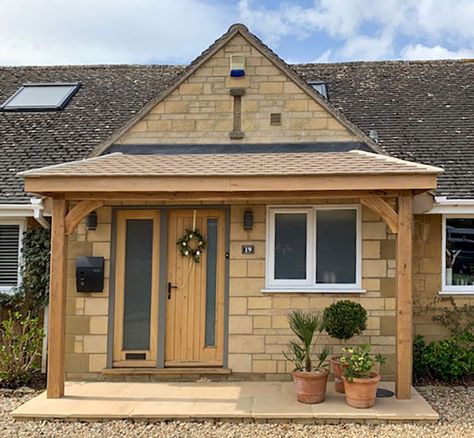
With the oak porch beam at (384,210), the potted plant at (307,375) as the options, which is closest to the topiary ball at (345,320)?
the potted plant at (307,375)

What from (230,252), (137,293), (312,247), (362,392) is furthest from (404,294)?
(137,293)

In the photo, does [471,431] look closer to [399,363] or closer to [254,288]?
[399,363]

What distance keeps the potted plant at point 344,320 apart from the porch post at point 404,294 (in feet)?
3.18

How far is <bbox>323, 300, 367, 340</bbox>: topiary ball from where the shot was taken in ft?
25.6

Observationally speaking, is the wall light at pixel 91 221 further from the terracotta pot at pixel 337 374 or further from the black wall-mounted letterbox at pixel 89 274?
the terracotta pot at pixel 337 374

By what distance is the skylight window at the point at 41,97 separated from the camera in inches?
505

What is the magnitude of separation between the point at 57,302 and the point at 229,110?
412 centimetres

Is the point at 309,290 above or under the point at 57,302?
above

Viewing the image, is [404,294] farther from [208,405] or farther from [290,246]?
[208,405]

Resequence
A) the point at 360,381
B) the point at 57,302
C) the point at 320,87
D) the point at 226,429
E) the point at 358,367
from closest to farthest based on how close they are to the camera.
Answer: the point at 226,429 < the point at 360,381 < the point at 358,367 < the point at 57,302 < the point at 320,87

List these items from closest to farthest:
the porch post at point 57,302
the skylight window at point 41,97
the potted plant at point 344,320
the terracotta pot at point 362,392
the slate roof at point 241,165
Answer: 1. the terracotta pot at point 362,392
2. the slate roof at point 241,165
3. the porch post at point 57,302
4. the potted plant at point 344,320
5. the skylight window at point 41,97

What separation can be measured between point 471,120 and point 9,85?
11.7 metres

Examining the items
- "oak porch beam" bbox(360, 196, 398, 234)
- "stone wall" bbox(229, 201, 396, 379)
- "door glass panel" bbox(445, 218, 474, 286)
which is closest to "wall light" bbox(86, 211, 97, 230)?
"stone wall" bbox(229, 201, 396, 379)

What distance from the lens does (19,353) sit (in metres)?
8.17
